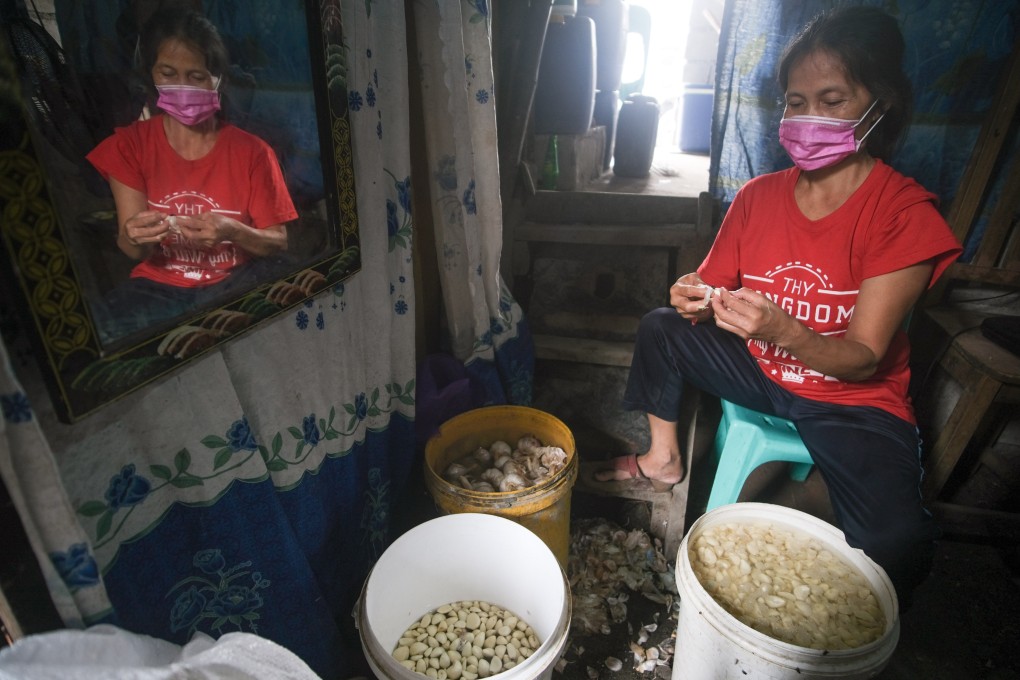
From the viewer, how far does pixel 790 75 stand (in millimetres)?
1576

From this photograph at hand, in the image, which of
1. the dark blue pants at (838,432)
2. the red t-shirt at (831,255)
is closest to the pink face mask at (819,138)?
the red t-shirt at (831,255)

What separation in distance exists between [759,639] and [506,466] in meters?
0.85

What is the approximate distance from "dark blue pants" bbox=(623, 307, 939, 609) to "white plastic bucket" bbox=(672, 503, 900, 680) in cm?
9

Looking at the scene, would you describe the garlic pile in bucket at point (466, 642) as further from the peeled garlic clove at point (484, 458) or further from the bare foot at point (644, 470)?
the bare foot at point (644, 470)

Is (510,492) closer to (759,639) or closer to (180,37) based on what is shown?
(759,639)

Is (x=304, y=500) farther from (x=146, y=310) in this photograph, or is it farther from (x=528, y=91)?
(x=528, y=91)

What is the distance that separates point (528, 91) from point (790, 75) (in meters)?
1.02

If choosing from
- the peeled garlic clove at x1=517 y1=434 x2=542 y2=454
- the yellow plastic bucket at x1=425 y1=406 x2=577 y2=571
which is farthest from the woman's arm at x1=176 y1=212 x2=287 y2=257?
the peeled garlic clove at x1=517 y1=434 x2=542 y2=454

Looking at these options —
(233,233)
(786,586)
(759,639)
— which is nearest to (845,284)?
(786,586)

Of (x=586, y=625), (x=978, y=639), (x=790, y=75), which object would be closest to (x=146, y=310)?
(x=586, y=625)

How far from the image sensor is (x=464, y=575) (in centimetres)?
156

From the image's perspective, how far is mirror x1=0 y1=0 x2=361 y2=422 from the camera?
0.64m

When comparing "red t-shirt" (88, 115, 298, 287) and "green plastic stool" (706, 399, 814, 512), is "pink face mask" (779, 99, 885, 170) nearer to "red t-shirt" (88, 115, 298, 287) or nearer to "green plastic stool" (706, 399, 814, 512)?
"green plastic stool" (706, 399, 814, 512)

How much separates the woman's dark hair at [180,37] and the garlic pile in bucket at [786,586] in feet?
5.05
